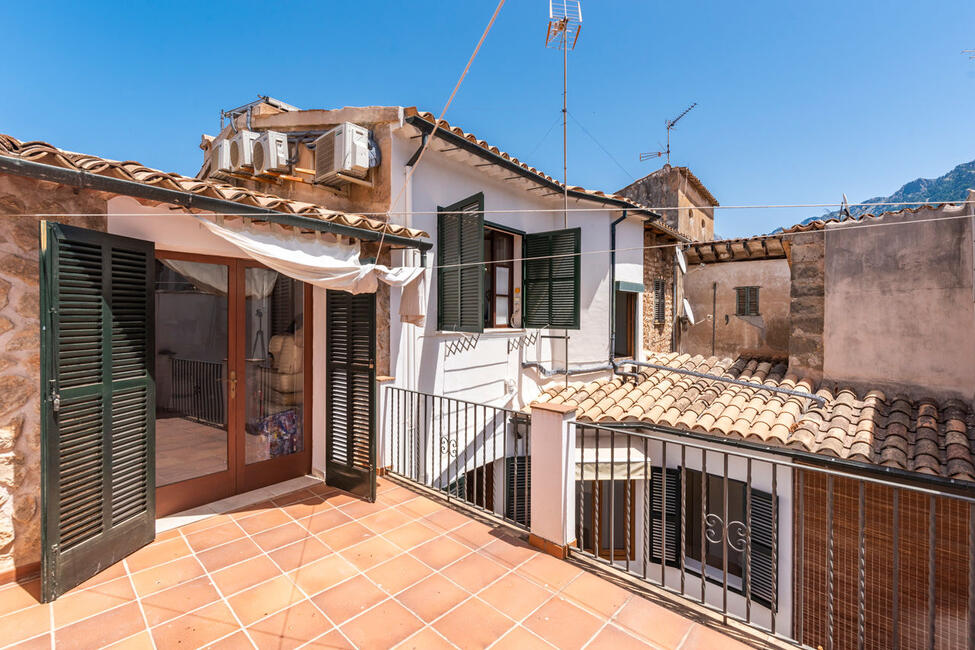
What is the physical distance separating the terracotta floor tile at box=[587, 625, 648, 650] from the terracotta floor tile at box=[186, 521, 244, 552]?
2.84 meters

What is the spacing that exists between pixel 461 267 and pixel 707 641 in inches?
177

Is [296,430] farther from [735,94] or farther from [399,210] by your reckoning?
[735,94]

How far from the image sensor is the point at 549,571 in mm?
2975

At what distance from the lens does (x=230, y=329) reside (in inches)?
160

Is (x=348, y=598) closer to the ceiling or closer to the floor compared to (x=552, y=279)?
closer to the floor

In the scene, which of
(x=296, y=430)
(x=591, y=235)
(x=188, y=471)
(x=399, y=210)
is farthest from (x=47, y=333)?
(x=591, y=235)

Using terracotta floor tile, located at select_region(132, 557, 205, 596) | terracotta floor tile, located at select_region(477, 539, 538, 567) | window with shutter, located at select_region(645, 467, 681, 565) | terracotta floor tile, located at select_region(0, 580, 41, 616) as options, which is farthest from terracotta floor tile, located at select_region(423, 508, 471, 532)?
window with shutter, located at select_region(645, 467, 681, 565)

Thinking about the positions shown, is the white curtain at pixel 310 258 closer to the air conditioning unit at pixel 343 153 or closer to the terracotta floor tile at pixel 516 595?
the air conditioning unit at pixel 343 153

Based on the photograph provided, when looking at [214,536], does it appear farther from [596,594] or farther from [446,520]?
[596,594]

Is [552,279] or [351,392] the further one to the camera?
[552,279]

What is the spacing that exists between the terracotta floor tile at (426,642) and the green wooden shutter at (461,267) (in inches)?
135

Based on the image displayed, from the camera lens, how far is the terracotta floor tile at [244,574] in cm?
276

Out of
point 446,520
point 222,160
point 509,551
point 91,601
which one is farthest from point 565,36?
point 91,601

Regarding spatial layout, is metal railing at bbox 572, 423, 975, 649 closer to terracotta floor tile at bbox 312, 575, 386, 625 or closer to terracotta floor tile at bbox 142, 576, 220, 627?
terracotta floor tile at bbox 312, 575, 386, 625
